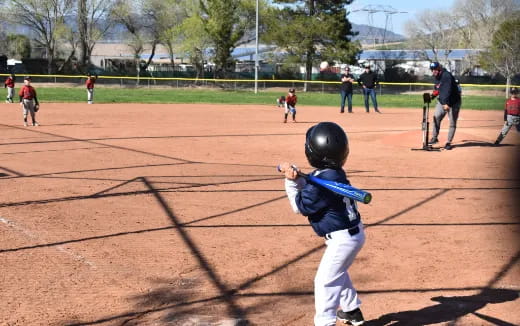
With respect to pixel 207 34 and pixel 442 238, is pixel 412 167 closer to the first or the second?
pixel 442 238

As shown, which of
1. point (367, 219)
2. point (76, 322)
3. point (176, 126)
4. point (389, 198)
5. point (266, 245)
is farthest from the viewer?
point (176, 126)

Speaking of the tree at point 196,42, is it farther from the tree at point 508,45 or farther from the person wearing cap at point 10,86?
the tree at point 508,45

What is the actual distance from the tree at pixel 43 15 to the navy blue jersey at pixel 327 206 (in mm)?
60177

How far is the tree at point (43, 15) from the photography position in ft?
202

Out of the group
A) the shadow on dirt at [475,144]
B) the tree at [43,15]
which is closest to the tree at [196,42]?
the tree at [43,15]

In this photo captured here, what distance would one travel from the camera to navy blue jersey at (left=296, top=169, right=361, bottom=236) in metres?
4.18

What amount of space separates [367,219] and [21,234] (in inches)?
154

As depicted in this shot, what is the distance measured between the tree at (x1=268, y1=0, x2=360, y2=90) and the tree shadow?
159 ft

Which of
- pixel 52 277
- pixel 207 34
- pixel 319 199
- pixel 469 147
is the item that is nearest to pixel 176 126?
pixel 469 147

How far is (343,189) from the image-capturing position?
3.93 m

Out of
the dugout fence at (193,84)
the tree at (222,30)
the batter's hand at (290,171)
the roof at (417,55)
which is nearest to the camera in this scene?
the batter's hand at (290,171)

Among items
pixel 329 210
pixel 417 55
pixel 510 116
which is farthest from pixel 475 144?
pixel 417 55

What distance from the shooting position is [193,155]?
13.2 m

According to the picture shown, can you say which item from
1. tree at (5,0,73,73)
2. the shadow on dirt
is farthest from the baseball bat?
tree at (5,0,73,73)
